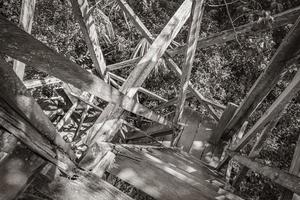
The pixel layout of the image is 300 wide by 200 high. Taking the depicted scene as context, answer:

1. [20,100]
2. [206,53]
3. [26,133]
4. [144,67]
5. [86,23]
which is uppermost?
[206,53]

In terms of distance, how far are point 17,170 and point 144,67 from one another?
1.35 m

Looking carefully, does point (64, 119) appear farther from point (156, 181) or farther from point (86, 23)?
point (156, 181)

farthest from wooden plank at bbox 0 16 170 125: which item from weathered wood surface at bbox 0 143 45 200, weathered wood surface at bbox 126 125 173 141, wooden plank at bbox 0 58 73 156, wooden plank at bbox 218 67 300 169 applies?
weathered wood surface at bbox 126 125 173 141

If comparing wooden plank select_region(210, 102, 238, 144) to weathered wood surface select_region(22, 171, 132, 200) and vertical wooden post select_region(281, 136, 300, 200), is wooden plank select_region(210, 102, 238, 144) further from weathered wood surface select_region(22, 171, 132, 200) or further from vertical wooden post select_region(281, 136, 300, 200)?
weathered wood surface select_region(22, 171, 132, 200)

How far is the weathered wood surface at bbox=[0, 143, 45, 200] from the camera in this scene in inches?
37.9

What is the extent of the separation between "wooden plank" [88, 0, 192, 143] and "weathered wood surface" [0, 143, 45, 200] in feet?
2.65

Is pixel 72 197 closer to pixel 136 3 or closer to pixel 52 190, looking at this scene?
pixel 52 190

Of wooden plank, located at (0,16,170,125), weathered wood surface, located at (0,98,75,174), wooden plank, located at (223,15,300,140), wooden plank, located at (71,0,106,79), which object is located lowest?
weathered wood surface, located at (0,98,75,174)

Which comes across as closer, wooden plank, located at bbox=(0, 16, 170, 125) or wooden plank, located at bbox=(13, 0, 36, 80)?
wooden plank, located at bbox=(0, 16, 170, 125)

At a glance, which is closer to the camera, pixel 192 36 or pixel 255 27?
pixel 255 27

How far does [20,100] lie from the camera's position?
38.5 inches

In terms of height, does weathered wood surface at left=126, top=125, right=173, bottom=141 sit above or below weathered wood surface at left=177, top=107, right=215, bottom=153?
below

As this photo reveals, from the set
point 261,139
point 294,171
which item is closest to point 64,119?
Answer: point 261,139

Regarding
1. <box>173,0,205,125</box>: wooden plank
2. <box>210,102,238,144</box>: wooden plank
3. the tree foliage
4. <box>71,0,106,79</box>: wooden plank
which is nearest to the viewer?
<box>173,0,205,125</box>: wooden plank
